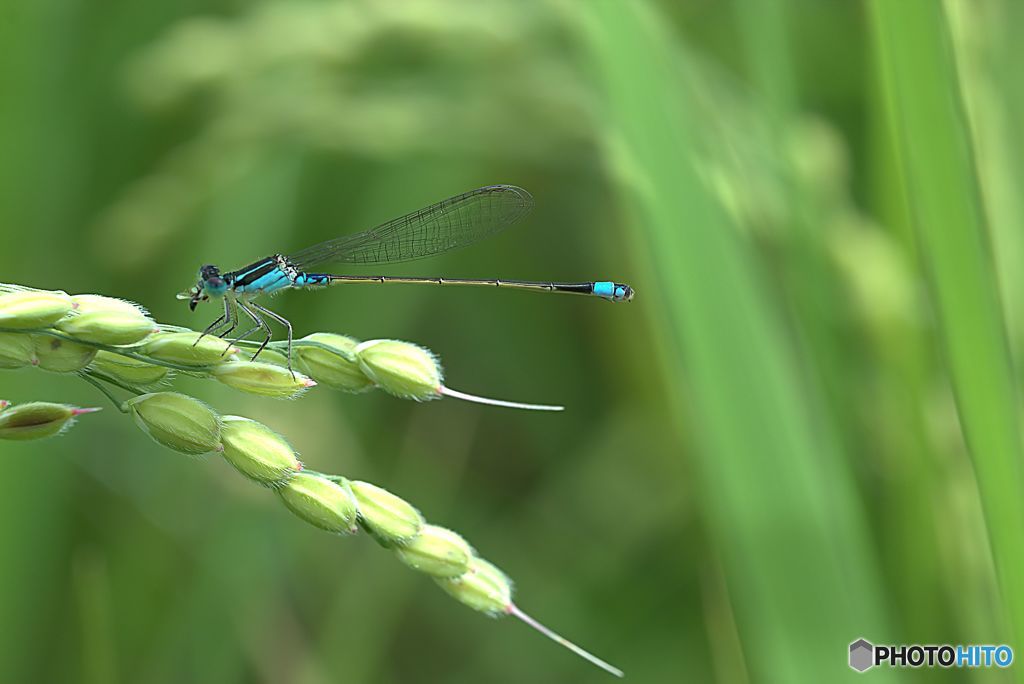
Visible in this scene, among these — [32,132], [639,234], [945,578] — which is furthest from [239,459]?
[32,132]

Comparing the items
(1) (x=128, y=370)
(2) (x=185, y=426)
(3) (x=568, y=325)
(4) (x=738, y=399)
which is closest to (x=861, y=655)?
(4) (x=738, y=399)

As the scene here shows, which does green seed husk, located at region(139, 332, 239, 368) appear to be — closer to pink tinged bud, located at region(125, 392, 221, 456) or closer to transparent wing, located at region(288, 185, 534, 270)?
pink tinged bud, located at region(125, 392, 221, 456)

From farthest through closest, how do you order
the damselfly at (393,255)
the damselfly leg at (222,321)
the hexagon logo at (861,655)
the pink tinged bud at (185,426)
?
the damselfly at (393,255) → the damselfly leg at (222,321) → the hexagon logo at (861,655) → the pink tinged bud at (185,426)

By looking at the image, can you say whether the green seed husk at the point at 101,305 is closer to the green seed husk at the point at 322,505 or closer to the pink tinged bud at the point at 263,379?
the pink tinged bud at the point at 263,379

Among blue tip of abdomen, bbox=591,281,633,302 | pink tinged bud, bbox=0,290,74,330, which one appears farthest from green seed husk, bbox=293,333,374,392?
blue tip of abdomen, bbox=591,281,633,302

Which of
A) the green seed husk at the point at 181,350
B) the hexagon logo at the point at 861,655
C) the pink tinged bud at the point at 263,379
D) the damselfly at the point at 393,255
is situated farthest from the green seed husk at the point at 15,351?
the hexagon logo at the point at 861,655

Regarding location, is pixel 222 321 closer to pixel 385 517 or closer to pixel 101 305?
pixel 101 305
